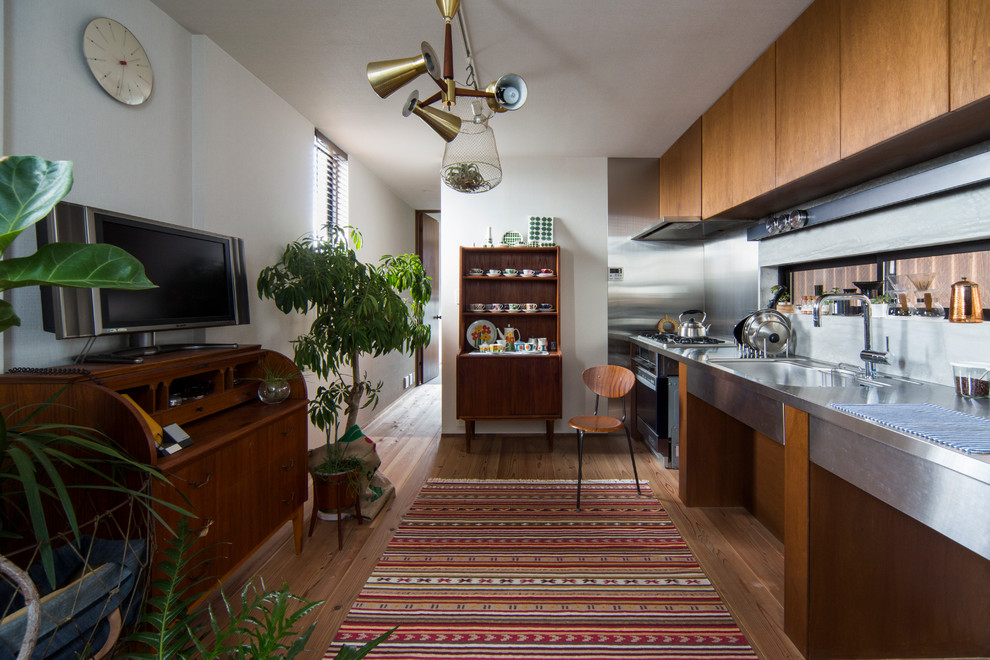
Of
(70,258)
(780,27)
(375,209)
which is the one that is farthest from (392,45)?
(375,209)

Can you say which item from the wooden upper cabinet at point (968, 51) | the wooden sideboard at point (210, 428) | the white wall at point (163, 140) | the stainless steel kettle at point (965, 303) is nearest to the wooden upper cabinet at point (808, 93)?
the wooden upper cabinet at point (968, 51)

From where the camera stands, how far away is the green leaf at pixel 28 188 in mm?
791

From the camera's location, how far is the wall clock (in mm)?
1783

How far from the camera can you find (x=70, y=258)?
0.81m

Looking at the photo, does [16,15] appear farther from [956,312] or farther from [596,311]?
[596,311]

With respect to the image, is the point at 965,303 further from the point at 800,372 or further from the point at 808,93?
the point at 808,93

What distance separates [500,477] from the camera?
3279 millimetres

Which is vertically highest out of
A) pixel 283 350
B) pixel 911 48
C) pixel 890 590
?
pixel 911 48

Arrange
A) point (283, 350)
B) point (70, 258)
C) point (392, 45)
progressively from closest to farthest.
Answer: point (70, 258)
point (392, 45)
point (283, 350)

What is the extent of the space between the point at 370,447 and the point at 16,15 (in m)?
2.26

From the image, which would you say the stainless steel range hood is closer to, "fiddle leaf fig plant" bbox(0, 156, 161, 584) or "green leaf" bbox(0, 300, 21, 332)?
"fiddle leaf fig plant" bbox(0, 156, 161, 584)

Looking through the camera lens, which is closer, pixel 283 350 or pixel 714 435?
pixel 714 435

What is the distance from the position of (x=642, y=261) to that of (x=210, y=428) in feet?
11.9

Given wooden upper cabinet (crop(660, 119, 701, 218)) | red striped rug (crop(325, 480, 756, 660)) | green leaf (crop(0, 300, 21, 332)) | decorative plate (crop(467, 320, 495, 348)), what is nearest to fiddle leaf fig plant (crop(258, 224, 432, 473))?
red striped rug (crop(325, 480, 756, 660))
